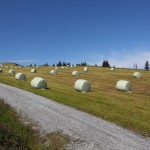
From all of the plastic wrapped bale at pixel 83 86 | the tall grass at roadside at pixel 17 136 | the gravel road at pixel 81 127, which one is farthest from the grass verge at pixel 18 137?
the plastic wrapped bale at pixel 83 86

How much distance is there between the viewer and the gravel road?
17047 mm

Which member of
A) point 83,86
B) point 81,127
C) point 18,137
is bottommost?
point 81,127

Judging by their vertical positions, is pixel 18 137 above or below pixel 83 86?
below

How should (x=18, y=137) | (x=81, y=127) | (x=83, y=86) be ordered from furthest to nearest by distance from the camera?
(x=83, y=86)
(x=81, y=127)
(x=18, y=137)

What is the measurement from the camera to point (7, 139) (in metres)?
15.1

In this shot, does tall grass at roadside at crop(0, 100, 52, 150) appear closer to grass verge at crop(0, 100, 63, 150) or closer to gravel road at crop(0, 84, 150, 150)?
grass verge at crop(0, 100, 63, 150)

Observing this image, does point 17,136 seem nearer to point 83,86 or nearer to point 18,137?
point 18,137

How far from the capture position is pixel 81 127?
20.5 metres

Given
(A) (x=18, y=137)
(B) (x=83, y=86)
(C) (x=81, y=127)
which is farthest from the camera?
(B) (x=83, y=86)

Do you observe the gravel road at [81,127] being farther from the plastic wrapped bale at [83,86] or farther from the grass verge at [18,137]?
the plastic wrapped bale at [83,86]

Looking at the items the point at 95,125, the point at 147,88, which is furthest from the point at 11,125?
the point at 147,88

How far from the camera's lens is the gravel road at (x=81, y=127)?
17047 mm

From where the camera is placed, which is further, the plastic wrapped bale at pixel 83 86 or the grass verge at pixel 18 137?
the plastic wrapped bale at pixel 83 86

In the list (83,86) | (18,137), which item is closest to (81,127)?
(18,137)
